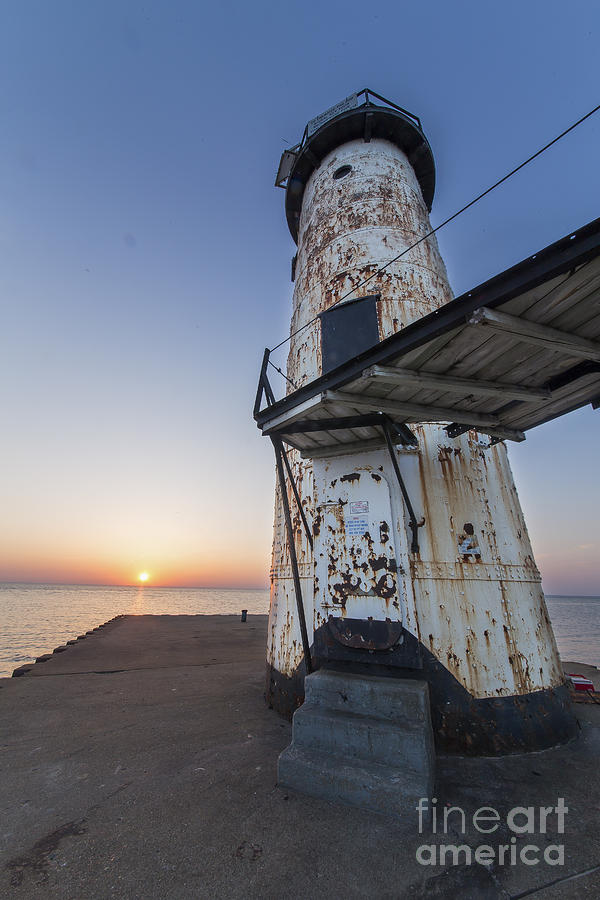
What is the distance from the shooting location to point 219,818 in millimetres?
3160

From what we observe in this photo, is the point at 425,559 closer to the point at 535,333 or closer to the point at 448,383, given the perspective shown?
the point at 448,383

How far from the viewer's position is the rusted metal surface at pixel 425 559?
4.56 metres

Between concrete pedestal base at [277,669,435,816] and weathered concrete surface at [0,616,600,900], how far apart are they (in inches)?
5.9

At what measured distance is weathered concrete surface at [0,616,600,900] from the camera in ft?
8.18

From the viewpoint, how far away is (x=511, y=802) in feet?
11.1

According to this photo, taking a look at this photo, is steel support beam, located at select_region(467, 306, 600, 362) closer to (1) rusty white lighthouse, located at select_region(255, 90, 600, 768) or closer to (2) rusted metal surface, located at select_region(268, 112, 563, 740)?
(1) rusty white lighthouse, located at select_region(255, 90, 600, 768)

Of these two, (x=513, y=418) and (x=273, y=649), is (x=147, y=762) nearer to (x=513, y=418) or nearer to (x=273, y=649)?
(x=273, y=649)

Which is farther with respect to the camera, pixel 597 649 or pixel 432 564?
pixel 597 649

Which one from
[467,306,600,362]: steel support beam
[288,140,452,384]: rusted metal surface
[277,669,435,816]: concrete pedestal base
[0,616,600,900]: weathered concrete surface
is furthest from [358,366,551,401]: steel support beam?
[0,616,600,900]: weathered concrete surface

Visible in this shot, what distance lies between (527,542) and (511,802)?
332cm

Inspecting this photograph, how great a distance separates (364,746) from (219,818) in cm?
151

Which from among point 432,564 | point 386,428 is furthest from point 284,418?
point 432,564

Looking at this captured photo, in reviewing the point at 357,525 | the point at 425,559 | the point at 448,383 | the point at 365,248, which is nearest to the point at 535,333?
the point at 448,383

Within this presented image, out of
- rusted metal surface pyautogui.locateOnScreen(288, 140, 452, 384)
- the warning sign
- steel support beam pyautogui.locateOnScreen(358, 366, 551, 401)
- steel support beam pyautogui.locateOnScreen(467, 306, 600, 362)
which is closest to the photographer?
steel support beam pyautogui.locateOnScreen(467, 306, 600, 362)
